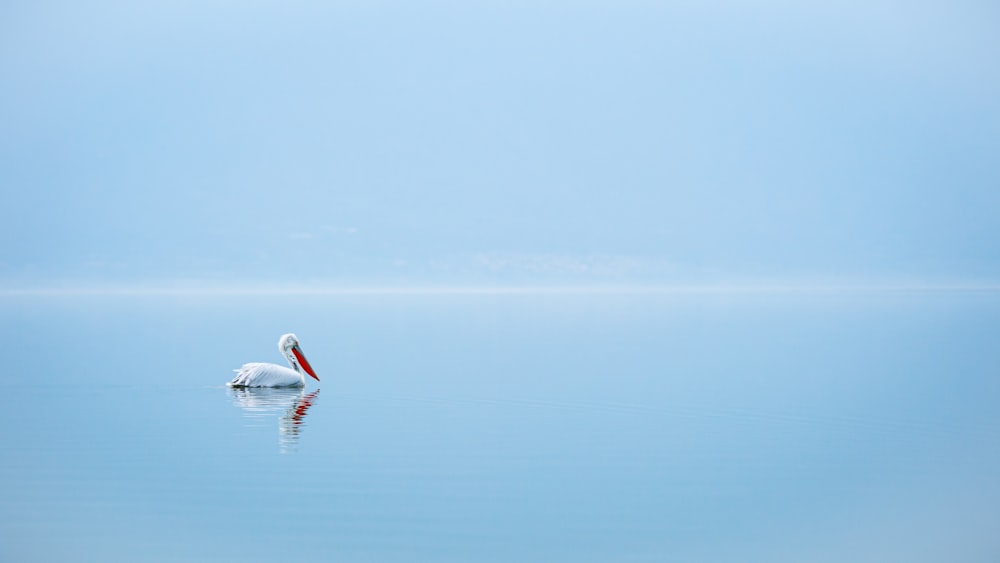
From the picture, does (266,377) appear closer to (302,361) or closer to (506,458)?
(302,361)

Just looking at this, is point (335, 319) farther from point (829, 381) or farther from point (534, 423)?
point (534, 423)

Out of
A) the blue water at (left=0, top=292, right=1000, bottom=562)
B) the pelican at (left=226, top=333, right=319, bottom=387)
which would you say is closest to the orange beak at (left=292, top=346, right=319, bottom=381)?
the blue water at (left=0, top=292, right=1000, bottom=562)

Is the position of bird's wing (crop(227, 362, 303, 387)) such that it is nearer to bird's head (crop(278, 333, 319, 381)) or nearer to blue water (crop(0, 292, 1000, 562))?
blue water (crop(0, 292, 1000, 562))

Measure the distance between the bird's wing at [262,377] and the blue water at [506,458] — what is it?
0.55ft

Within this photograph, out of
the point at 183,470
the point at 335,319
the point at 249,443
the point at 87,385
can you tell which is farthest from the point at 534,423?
the point at 335,319

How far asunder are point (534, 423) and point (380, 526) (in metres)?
6.59

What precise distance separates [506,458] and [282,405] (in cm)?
591

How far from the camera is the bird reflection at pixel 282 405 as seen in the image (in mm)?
16888

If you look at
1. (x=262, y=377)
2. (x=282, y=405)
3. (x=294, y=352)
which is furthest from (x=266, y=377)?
(x=282, y=405)

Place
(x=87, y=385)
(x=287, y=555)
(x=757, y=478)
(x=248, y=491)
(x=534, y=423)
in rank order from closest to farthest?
(x=287, y=555)
(x=248, y=491)
(x=757, y=478)
(x=534, y=423)
(x=87, y=385)

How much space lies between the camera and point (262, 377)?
2197 centimetres

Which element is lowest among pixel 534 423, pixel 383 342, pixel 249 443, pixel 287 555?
pixel 287 555

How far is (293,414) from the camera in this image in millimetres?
19078

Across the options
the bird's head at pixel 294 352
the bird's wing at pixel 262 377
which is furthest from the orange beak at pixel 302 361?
the bird's wing at pixel 262 377
